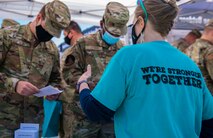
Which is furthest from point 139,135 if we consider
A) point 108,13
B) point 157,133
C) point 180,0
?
point 180,0

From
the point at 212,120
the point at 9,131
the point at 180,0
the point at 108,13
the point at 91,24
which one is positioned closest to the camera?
the point at 212,120

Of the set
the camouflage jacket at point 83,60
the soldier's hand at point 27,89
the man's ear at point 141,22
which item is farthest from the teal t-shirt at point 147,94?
the camouflage jacket at point 83,60

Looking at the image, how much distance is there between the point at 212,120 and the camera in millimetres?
1293

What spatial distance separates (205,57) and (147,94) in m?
2.00

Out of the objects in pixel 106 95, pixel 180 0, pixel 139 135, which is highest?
pixel 180 0

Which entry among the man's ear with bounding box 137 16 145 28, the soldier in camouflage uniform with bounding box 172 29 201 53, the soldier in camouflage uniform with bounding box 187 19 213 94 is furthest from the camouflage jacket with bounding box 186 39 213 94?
the man's ear with bounding box 137 16 145 28

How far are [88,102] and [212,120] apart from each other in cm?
52

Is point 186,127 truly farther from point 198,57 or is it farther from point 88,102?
point 198,57

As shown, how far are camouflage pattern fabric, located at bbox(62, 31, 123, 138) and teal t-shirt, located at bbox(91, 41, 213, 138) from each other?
3.87ft

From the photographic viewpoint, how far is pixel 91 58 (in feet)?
7.82

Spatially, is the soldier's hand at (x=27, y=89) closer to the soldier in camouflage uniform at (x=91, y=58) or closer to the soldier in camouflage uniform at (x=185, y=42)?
the soldier in camouflage uniform at (x=91, y=58)

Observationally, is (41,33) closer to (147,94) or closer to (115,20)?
(115,20)

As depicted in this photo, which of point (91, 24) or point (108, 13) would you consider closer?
point (108, 13)

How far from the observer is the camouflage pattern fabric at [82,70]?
2.34 m
